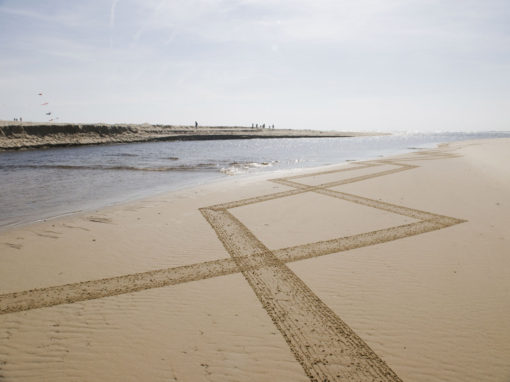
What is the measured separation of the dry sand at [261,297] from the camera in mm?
3363

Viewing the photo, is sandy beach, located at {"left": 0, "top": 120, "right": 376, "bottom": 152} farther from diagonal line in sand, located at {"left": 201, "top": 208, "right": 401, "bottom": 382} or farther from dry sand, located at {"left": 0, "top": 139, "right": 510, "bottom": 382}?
diagonal line in sand, located at {"left": 201, "top": 208, "right": 401, "bottom": 382}

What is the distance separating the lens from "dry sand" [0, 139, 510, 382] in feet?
11.0

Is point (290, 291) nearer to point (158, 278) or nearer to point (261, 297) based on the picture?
point (261, 297)

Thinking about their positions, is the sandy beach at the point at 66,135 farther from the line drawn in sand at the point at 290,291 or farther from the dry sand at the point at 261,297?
the line drawn in sand at the point at 290,291

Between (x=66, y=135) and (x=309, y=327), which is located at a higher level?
(x=66, y=135)

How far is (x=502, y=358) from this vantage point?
3318mm

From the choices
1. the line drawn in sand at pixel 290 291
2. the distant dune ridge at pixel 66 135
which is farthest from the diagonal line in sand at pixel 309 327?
the distant dune ridge at pixel 66 135

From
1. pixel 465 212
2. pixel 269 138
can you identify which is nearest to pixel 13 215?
pixel 465 212

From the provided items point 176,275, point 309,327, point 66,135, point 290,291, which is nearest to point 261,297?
point 290,291

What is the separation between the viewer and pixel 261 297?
471 centimetres

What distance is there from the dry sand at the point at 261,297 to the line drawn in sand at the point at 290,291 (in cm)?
2

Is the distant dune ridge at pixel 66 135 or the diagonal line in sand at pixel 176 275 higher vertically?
the distant dune ridge at pixel 66 135

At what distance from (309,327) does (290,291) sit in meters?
0.95

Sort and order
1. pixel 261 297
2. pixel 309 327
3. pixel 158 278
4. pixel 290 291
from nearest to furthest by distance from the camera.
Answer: pixel 309 327, pixel 261 297, pixel 290 291, pixel 158 278
